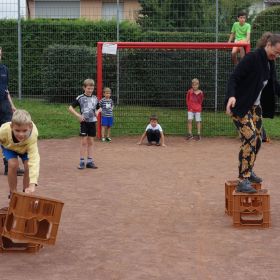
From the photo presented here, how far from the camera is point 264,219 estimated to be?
328 inches

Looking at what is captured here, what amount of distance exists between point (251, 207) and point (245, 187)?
253 millimetres

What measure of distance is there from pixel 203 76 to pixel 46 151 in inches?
223

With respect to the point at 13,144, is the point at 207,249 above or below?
below

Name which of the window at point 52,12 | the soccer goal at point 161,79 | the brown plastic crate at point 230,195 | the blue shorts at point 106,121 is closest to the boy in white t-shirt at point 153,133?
the blue shorts at point 106,121

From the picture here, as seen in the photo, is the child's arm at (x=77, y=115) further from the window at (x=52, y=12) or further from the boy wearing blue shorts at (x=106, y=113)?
the window at (x=52, y=12)

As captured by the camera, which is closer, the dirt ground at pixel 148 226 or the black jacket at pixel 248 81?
the dirt ground at pixel 148 226

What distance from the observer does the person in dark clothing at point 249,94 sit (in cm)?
847

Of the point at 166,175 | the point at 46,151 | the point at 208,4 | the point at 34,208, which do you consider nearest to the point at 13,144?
the point at 34,208

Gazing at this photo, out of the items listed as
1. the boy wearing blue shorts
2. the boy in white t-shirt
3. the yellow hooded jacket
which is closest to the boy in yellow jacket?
the yellow hooded jacket

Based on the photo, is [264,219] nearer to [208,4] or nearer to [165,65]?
[165,65]

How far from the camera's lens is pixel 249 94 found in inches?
334

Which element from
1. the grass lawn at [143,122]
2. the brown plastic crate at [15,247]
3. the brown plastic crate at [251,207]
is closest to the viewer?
the brown plastic crate at [15,247]

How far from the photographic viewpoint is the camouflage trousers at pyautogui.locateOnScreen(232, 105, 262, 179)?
8.55 metres

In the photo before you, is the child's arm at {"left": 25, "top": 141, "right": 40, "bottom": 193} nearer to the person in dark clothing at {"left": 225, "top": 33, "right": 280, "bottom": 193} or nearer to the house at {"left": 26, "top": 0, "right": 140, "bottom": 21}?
the person in dark clothing at {"left": 225, "top": 33, "right": 280, "bottom": 193}
